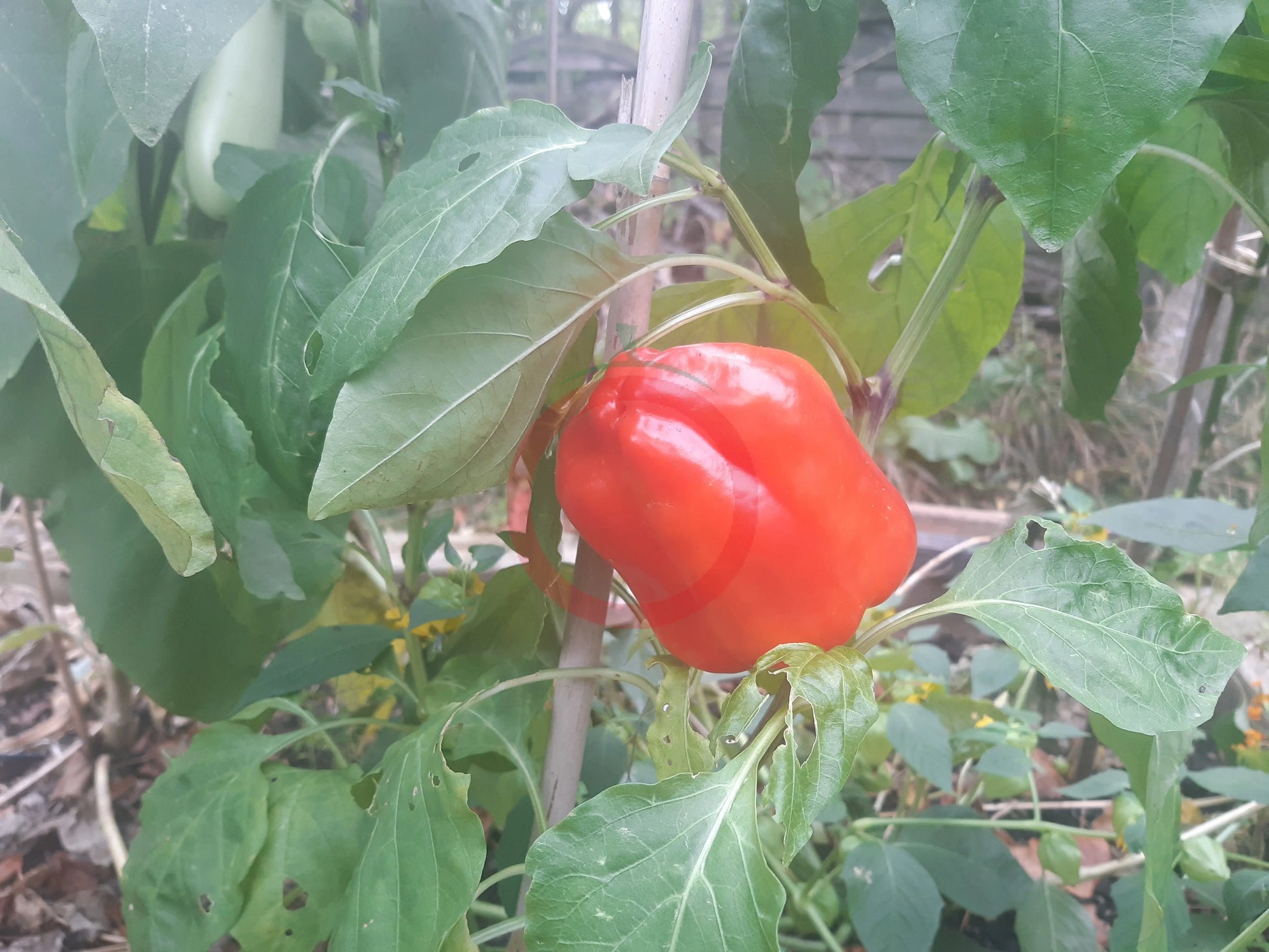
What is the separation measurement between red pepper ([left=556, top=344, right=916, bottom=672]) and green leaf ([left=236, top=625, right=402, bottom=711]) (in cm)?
28

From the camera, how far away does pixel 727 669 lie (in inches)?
14.6

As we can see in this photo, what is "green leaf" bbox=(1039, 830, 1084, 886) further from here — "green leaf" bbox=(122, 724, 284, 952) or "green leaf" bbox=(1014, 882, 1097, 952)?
"green leaf" bbox=(122, 724, 284, 952)

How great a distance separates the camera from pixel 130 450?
0.28 metres

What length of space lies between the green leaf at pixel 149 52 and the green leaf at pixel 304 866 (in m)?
0.36

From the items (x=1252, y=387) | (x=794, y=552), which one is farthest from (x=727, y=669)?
(x=1252, y=387)

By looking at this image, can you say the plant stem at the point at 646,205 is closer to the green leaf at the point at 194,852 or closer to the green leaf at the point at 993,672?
the green leaf at the point at 194,852

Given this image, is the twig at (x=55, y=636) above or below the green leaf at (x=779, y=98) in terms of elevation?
below

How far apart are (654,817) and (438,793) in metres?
0.11

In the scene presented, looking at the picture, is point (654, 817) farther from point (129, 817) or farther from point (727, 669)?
point (129, 817)

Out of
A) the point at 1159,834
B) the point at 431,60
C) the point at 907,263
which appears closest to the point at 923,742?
the point at 1159,834

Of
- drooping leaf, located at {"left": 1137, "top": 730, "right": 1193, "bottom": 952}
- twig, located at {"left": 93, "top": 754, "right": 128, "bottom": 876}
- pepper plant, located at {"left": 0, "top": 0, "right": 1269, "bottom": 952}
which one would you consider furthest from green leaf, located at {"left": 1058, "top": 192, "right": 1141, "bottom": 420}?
twig, located at {"left": 93, "top": 754, "right": 128, "bottom": 876}

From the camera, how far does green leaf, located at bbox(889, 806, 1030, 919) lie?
1.93 ft

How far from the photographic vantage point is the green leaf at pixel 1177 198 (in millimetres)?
542

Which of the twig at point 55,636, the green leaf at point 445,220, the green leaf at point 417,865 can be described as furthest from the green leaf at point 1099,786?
the twig at point 55,636
